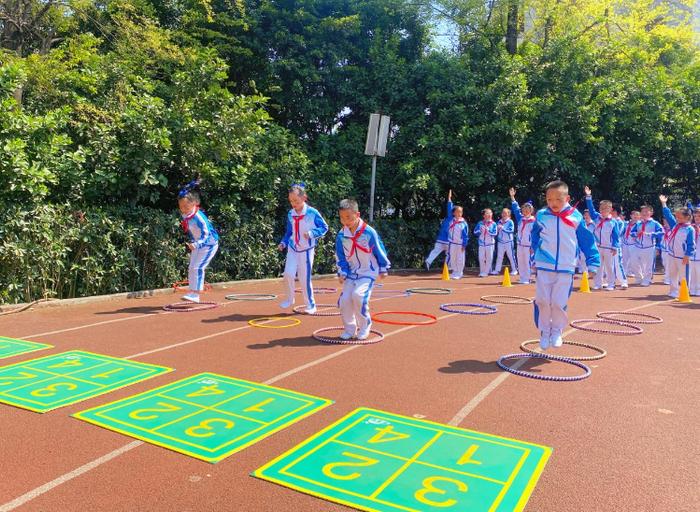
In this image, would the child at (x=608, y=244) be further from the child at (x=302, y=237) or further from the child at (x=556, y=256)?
the child at (x=302, y=237)

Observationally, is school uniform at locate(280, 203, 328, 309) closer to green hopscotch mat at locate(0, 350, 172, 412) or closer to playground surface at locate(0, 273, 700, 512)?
playground surface at locate(0, 273, 700, 512)

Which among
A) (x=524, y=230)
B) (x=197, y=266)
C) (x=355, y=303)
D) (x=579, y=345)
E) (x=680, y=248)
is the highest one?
(x=524, y=230)

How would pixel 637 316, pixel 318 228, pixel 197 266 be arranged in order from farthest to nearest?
pixel 197 266 → pixel 637 316 → pixel 318 228

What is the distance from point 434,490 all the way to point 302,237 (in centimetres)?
697

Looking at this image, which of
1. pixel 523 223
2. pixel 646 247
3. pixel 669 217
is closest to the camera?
pixel 669 217

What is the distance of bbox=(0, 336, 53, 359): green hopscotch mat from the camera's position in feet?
23.7

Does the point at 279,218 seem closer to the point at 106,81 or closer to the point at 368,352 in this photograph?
the point at 106,81

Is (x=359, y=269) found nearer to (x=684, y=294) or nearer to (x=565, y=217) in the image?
(x=565, y=217)

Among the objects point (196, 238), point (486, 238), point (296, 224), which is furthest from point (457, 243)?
point (196, 238)

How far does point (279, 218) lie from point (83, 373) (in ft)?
36.5

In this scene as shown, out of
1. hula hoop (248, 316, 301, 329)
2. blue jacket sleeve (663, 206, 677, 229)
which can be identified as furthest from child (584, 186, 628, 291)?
hula hoop (248, 316, 301, 329)

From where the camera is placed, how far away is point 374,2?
922 inches

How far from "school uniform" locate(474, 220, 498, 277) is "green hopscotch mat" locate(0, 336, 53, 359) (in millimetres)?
14614

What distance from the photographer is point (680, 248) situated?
14.1 m
